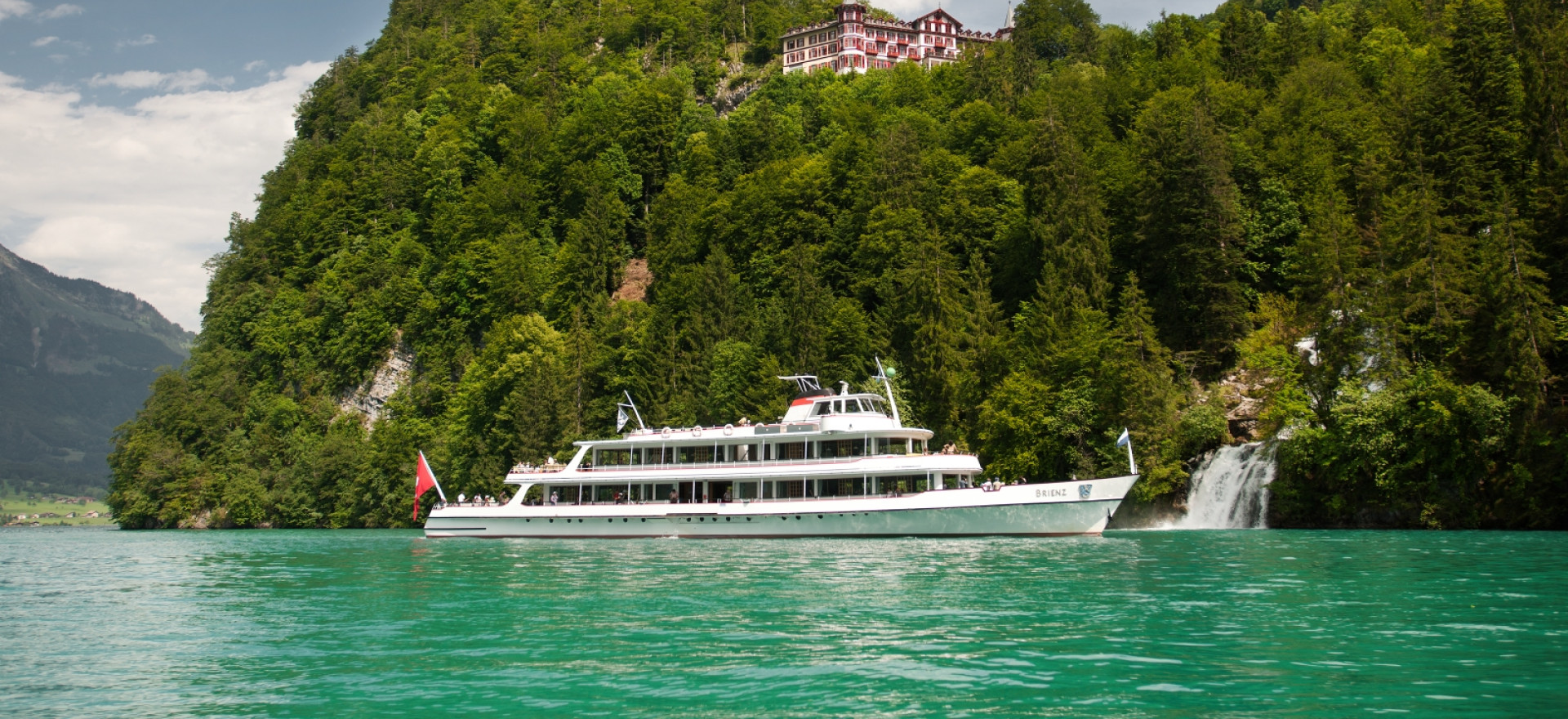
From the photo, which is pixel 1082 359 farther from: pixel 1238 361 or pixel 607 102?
pixel 607 102

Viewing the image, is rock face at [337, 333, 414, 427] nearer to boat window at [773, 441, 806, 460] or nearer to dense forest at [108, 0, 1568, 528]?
dense forest at [108, 0, 1568, 528]

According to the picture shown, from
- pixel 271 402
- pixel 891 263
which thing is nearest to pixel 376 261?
pixel 271 402

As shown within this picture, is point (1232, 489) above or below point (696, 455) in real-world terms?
→ below

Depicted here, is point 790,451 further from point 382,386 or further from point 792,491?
point 382,386

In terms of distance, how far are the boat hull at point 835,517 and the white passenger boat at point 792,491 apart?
0.05 metres

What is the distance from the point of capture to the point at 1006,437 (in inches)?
2008

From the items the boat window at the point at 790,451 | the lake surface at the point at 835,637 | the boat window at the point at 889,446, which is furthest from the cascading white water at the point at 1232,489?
the boat window at the point at 790,451

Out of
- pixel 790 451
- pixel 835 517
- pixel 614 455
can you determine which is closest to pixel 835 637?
pixel 835 517

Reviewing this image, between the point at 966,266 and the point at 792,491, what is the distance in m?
28.5

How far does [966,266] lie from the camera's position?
66750 millimetres

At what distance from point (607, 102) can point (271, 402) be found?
136ft

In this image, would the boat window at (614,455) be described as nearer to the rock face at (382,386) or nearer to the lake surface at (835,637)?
the lake surface at (835,637)

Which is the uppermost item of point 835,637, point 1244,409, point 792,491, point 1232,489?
point 1244,409

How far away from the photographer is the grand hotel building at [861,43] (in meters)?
123
